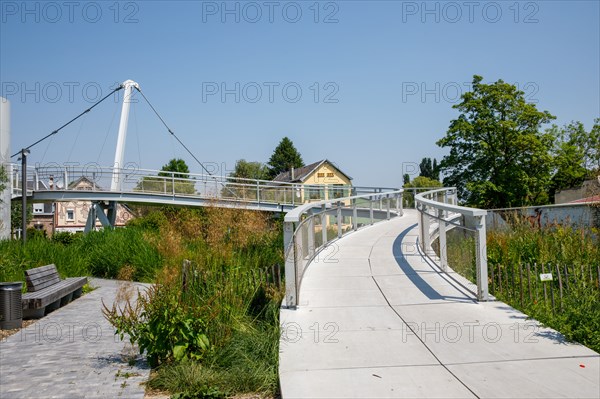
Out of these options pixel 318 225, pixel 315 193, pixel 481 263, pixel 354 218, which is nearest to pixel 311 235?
pixel 318 225

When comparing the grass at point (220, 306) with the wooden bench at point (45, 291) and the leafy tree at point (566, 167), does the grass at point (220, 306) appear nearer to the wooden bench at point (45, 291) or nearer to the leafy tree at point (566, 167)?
the wooden bench at point (45, 291)

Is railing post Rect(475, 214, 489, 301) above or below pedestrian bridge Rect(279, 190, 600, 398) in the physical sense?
above

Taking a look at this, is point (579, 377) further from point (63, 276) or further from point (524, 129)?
point (524, 129)

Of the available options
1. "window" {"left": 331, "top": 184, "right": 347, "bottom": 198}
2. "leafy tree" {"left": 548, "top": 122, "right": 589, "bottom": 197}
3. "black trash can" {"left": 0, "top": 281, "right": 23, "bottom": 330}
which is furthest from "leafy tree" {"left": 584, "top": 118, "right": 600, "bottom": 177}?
"black trash can" {"left": 0, "top": 281, "right": 23, "bottom": 330}

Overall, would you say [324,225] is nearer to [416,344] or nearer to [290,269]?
[290,269]

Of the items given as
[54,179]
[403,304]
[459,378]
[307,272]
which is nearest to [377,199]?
[307,272]

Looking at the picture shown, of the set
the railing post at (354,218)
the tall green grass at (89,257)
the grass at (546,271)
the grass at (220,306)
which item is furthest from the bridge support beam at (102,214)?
the grass at (546,271)

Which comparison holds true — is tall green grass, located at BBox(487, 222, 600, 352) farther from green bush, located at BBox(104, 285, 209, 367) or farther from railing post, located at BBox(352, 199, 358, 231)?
railing post, located at BBox(352, 199, 358, 231)

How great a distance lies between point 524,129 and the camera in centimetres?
4322

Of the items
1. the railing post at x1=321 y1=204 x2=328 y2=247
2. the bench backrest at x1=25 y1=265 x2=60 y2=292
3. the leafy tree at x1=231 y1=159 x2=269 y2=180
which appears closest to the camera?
the bench backrest at x1=25 y1=265 x2=60 y2=292

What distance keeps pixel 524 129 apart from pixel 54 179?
34.2 meters

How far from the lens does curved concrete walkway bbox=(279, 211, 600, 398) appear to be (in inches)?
195

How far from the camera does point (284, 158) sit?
300 ft

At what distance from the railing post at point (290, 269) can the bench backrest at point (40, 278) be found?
589cm
